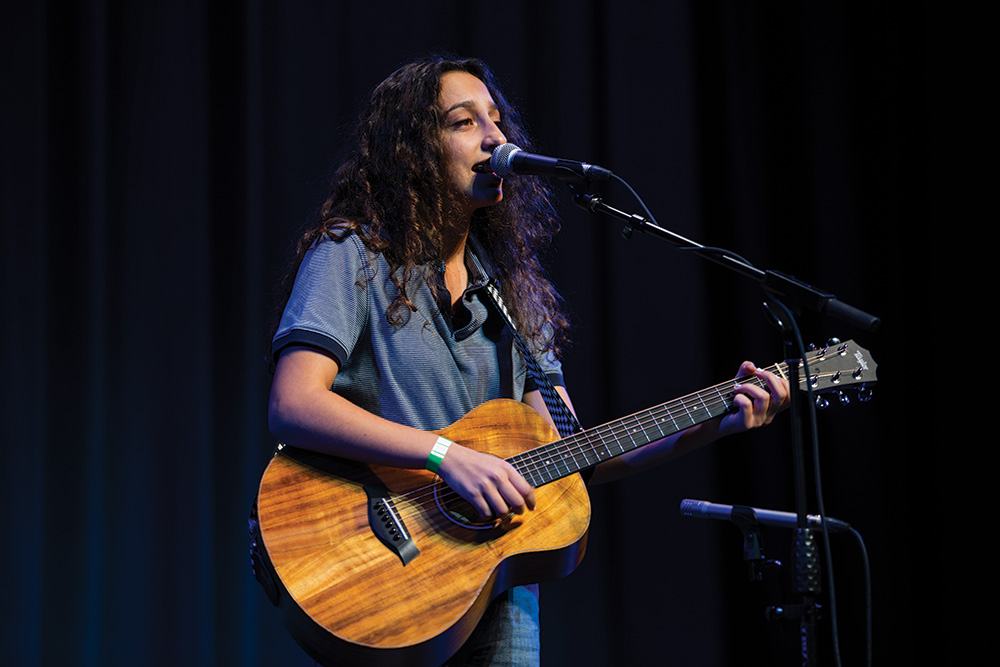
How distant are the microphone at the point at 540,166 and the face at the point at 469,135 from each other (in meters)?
0.11

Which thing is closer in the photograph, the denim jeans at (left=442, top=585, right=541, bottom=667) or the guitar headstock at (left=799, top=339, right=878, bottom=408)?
the denim jeans at (left=442, top=585, right=541, bottom=667)

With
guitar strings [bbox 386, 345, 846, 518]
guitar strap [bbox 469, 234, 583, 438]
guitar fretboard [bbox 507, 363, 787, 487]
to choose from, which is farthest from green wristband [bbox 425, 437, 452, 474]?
guitar strap [bbox 469, 234, 583, 438]

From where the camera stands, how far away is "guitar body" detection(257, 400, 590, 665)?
1.66 metres

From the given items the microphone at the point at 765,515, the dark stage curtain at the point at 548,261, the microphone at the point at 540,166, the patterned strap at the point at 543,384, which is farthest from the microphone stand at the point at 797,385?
the dark stage curtain at the point at 548,261

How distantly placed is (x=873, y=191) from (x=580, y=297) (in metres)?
1.32

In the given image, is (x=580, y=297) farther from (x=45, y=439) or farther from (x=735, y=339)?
(x=45, y=439)

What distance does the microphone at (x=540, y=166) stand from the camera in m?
1.83

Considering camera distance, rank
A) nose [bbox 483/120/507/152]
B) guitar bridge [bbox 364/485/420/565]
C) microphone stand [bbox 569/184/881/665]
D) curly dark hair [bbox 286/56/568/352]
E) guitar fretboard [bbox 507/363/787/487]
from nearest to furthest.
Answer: microphone stand [bbox 569/184/881/665] < guitar bridge [bbox 364/485/420/565] < guitar fretboard [bbox 507/363/787/487] < curly dark hair [bbox 286/56/568/352] < nose [bbox 483/120/507/152]

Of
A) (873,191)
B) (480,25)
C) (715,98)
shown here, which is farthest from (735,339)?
(480,25)

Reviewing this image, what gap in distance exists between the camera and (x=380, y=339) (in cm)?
203

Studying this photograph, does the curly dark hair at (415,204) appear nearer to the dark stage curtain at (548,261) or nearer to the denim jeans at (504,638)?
the denim jeans at (504,638)

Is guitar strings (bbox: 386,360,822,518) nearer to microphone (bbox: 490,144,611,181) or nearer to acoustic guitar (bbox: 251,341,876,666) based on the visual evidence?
acoustic guitar (bbox: 251,341,876,666)

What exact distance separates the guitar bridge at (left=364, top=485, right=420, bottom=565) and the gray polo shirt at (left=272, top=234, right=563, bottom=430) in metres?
0.21

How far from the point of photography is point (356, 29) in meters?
3.86
